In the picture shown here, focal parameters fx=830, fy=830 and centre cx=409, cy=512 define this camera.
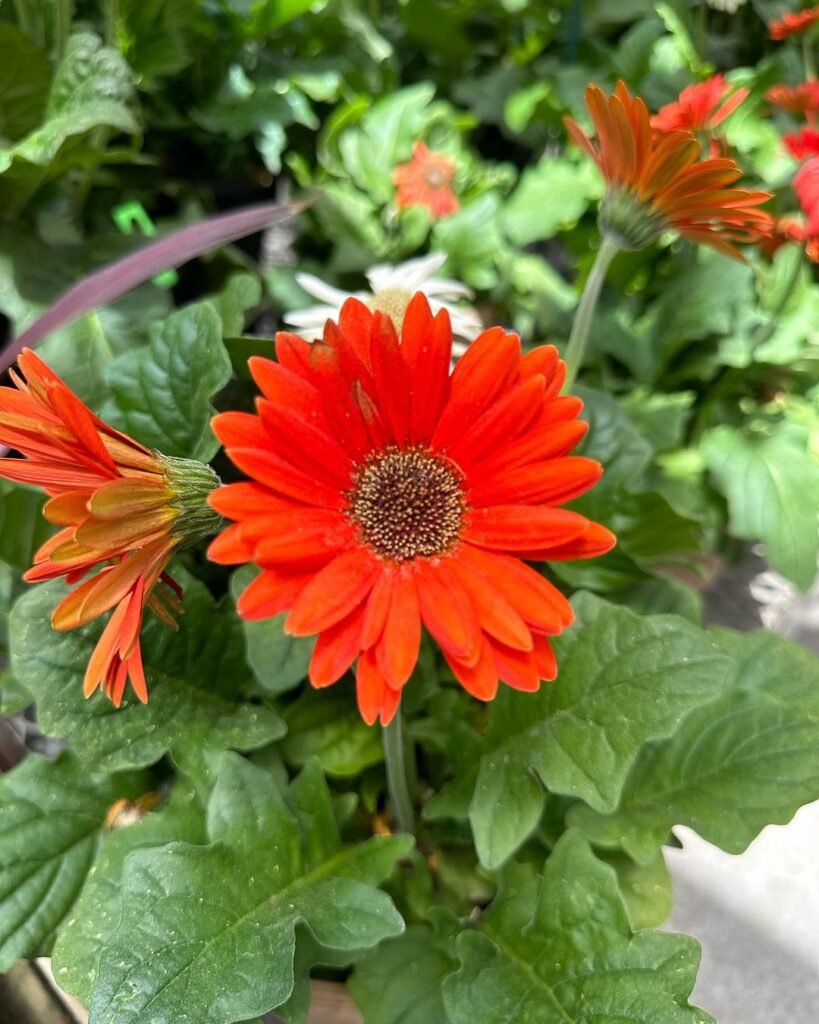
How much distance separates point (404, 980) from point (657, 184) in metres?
0.46

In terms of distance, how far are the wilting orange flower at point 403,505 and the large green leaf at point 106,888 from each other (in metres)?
0.19

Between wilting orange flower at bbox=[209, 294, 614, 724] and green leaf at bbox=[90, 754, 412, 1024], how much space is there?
145mm

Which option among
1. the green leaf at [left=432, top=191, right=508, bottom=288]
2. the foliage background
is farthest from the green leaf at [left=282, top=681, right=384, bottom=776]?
the green leaf at [left=432, top=191, right=508, bottom=288]

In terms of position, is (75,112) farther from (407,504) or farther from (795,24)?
(795,24)

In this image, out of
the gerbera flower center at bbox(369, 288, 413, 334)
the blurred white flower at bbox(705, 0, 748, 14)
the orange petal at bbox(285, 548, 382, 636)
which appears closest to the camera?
the orange petal at bbox(285, 548, 382, 636)

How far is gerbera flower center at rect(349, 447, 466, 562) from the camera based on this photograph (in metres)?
0.36

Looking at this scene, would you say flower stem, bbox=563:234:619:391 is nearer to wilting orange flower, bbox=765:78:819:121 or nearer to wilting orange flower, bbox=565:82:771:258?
wilting orange flower, bbox=565:82:771:258

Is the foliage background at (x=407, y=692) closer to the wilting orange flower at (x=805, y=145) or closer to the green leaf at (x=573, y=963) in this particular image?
the green leaf at (x=573, y=963)

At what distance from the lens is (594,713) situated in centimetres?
44

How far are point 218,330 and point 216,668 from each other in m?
0.20

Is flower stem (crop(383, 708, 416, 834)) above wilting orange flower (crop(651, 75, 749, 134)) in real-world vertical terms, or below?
below

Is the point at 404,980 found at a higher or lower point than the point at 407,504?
lower

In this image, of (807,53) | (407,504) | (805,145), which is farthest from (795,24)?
(407,504)

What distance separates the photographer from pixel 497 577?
0.33 metres
